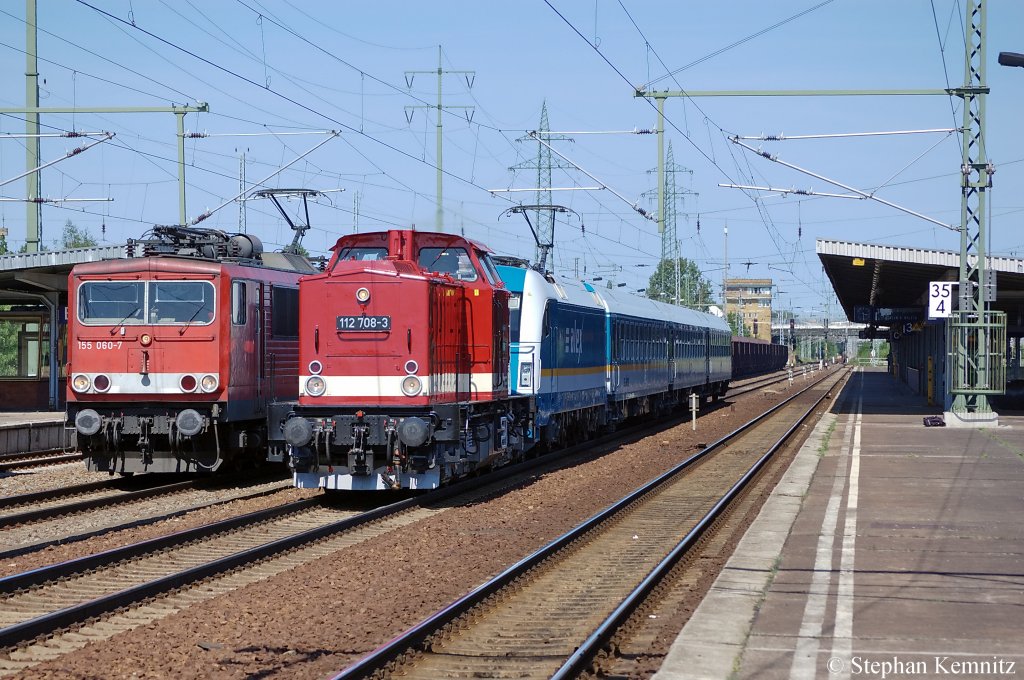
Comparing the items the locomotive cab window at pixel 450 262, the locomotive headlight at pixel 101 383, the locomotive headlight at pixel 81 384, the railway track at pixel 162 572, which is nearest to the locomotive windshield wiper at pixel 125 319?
the locomotive headlight at pixel 101 383

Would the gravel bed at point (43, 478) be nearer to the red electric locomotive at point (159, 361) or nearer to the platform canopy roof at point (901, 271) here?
the red electric locomotive at point (159, 361)

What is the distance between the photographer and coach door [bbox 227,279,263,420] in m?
16.3

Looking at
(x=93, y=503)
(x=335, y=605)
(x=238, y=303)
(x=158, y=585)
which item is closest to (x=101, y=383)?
(x=93, y=503)

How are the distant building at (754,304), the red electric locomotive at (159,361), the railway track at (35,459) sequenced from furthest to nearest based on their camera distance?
the distant building at (754,304)
the railway track at (35,459)
the red electric locomotive at (159,361)

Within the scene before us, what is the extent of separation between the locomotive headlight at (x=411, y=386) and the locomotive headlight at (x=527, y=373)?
451cm

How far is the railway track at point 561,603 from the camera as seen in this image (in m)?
7.50

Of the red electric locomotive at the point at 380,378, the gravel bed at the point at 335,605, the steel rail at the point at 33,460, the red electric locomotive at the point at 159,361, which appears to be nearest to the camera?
the gravel bed at the point at 335,605

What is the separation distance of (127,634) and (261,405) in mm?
9345

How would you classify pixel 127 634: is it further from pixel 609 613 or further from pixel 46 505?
pixel 46 505

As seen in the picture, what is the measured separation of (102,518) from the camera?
14078mm

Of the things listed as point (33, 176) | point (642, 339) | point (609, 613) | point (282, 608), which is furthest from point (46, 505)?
point (642, 339)

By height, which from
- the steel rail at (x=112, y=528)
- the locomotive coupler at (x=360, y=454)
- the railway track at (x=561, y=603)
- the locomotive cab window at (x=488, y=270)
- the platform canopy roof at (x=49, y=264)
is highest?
the platform canopy roof at (x=49, y=264)

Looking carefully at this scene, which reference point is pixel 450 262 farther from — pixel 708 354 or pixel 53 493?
pixel 708 354

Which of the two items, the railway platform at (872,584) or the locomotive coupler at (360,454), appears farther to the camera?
the locomotive coupler at (360,454)
